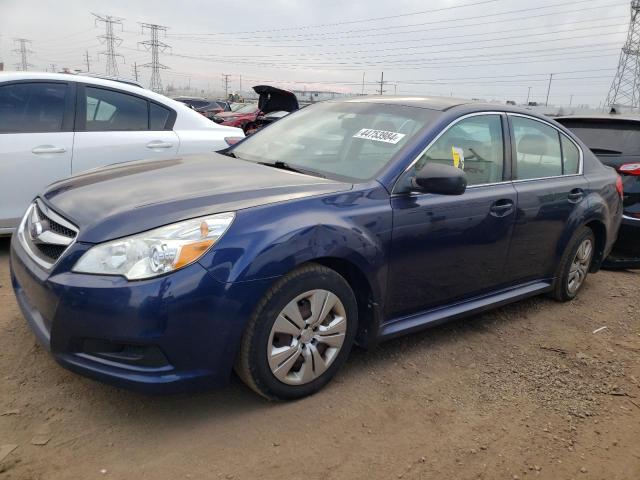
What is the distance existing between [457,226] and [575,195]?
146 centimetres

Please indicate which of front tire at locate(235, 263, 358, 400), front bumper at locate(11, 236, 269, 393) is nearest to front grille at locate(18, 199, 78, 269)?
front bumper at locate(11, 236, 269, 393)

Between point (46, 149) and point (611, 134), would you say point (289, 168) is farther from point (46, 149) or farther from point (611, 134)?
point (611, 134)

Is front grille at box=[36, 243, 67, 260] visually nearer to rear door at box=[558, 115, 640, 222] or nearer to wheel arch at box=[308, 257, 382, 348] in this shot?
wheel arch at box=[308, 257, 382, 348]

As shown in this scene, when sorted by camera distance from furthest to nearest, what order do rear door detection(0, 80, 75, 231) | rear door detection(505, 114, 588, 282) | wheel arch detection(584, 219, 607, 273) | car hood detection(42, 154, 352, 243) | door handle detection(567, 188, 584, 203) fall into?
wheel arch detection(584, 219, 607, 273), rear door detection(0, 80, 75, 231), door handle detection(567, 188, 584, 203), rear door detection(505, 114, 588, 282), car hood detection(42, 154, 352, 243)

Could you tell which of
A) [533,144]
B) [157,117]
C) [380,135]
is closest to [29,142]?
[157,117]

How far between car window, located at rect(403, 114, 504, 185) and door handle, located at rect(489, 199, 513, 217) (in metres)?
0.15

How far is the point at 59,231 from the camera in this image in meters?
2.60

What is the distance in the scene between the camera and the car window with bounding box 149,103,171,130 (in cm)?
518

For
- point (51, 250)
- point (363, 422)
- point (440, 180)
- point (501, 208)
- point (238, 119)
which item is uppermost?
point (440, 180)

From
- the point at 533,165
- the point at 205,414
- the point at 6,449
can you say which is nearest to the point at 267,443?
the point at 205,414

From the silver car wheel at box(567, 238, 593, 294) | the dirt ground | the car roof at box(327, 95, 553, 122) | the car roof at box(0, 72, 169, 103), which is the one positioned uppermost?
the car roof at box(0, 72, 169, 103)

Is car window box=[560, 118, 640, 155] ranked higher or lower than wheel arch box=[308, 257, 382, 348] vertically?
higher

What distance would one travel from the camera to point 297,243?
8.36 ft

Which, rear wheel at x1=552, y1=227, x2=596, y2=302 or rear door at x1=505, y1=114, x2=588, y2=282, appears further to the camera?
rear wheel at x1=552, y1=227, x2=596, y2=302
